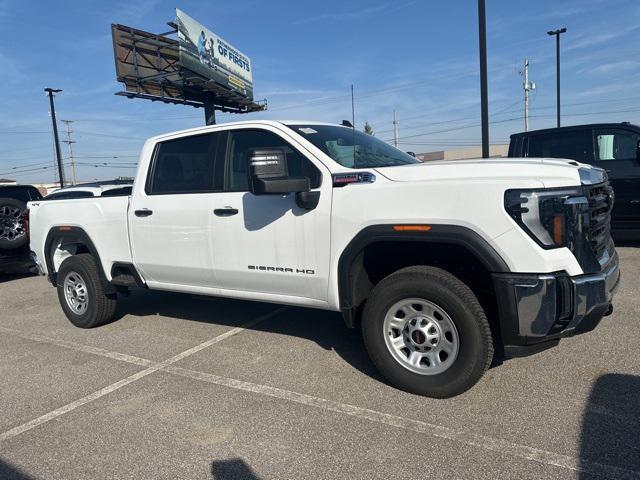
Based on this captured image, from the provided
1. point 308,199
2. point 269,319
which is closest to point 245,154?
point 308,199

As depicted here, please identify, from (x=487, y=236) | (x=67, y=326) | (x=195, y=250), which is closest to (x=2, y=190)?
(x=67, y=326)

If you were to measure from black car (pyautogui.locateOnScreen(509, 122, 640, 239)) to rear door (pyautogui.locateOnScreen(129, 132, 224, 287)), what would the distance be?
5.64m

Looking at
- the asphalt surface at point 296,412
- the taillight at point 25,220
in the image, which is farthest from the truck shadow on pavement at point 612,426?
the taillight at point 25,220

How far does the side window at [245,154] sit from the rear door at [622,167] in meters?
5.97

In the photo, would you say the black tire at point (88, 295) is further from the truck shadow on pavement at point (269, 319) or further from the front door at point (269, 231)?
the front door at point (269, 231)

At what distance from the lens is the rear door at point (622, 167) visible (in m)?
7.85

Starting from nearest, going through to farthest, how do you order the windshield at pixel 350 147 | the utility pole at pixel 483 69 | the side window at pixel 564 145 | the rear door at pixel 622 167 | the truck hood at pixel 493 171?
the truck hood at pixel 493 171 < the windshield at pixel 350 147 < the rear door at pixel 622 167 < the side window at pixel 564 145 < the utility pole at pixel 483 69

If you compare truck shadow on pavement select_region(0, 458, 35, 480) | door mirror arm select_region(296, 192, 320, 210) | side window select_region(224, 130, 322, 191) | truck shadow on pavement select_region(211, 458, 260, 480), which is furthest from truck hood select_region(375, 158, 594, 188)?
truck shadow on pavement select_region(0, 458, 35, 480)

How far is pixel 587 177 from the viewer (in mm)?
3305

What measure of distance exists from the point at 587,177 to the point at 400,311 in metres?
1.49

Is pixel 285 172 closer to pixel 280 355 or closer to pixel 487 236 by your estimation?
pixel 487 236

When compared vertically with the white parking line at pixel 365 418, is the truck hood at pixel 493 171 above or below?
above

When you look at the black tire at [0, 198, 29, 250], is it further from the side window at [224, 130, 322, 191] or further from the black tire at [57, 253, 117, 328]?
the side window at [224, 130, 322, 191]

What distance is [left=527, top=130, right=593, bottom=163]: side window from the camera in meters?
8.12
